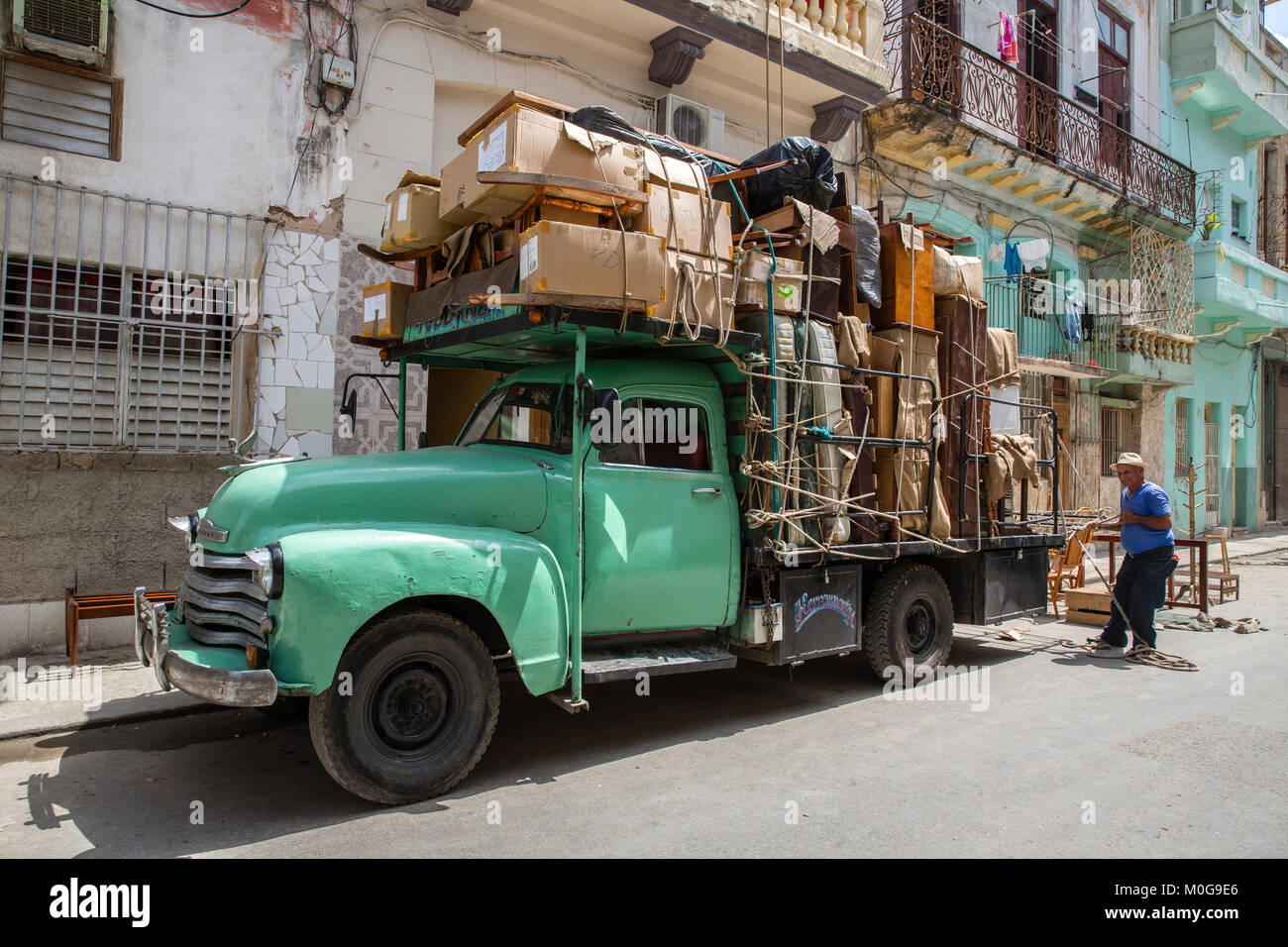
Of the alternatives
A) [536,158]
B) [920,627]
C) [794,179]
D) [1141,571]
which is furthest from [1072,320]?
[536,158]

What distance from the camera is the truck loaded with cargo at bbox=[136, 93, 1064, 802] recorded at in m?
4.07

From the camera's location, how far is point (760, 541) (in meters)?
5.58

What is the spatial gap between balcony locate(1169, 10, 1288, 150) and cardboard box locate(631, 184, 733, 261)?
19576mm

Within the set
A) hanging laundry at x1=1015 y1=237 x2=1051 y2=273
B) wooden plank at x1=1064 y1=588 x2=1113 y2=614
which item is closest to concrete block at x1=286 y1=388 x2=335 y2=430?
wooden plank at x1=1064 y1=588 x2=1113 y2=614

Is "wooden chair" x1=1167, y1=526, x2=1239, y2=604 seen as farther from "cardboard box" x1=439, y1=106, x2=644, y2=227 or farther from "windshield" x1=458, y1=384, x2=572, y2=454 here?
"cardboard box" x1=439, y1=106, x2=644, y2=227

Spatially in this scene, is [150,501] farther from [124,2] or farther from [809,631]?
[809,631]

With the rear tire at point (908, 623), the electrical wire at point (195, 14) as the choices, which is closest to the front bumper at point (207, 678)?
the rear tire at point (908, 623)

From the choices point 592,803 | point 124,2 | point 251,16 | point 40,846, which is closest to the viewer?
point 40,846

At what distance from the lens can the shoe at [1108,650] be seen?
7723 millimetres

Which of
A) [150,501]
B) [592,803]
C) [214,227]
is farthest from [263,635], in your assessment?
[214,227]

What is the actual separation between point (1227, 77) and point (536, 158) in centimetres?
2141

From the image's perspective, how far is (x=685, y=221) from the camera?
200 inches

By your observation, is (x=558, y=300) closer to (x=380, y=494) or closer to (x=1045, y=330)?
(x=380, y=494)
